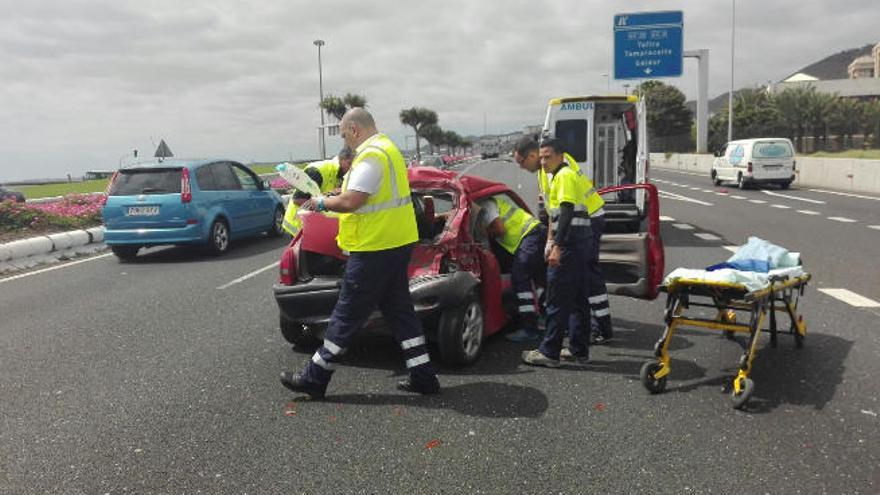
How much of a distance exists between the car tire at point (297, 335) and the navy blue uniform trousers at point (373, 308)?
1.16m

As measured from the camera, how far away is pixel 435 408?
4.27 metres

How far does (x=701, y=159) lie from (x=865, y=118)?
77.2 feet

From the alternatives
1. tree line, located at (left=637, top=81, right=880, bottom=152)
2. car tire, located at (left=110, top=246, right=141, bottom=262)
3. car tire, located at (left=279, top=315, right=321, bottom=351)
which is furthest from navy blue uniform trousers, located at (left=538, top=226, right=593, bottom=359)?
tree line, located at (left=637, top=81, right=880, bottom=152)

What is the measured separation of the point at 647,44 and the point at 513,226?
21.1 meters

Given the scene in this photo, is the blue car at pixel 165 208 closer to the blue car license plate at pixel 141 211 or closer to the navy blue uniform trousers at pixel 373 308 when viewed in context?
the blue car license plate at pixel 141 211

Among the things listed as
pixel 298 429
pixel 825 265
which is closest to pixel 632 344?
pixel 298 429

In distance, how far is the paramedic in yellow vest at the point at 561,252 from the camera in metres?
4.84

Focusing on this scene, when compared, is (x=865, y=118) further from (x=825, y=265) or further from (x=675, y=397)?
(x=675, y=397)

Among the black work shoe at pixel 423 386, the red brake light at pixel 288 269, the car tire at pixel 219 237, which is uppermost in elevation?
the red brake light at pixel 288 269

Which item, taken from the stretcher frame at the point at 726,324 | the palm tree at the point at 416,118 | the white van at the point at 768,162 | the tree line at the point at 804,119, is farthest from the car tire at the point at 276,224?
the palm tree at the point at 416,118

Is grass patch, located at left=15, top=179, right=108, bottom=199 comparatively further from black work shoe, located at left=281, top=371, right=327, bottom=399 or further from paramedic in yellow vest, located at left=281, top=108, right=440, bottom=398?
paramedic in yellow vest, located at left=281, top=108, right=440, bottom=398

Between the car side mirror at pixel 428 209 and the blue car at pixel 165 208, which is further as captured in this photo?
the blue car at pixel 165 208


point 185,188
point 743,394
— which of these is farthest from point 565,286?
point 185,188

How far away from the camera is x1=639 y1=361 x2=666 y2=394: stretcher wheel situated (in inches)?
173
